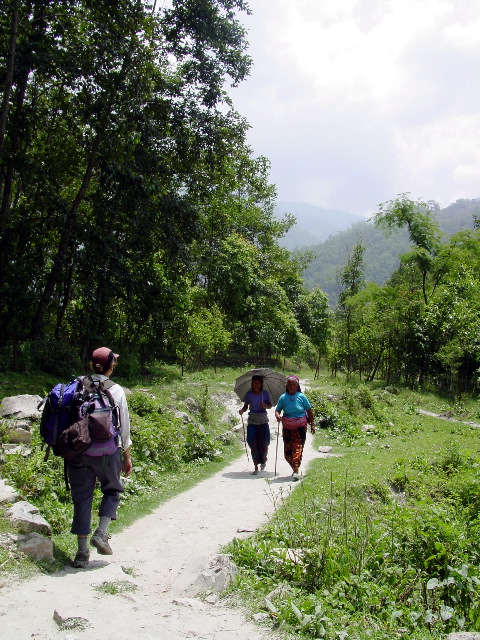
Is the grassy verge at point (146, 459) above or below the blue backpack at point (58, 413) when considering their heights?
below

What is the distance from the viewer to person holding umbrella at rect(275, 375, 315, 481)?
9758mm

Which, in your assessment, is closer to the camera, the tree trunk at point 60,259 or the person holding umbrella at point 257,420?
the person holding umbrella at point 257,420

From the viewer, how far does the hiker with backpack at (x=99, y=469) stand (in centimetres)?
511

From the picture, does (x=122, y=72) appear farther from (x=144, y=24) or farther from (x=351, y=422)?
(x=351, y=422)

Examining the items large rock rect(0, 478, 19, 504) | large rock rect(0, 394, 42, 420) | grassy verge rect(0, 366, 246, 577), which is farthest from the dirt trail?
large rock rect(0, 394, 42, 420)

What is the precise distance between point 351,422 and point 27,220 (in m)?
13.2

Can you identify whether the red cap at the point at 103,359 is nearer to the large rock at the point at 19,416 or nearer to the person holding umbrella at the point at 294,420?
the large rock at the point at 19,416

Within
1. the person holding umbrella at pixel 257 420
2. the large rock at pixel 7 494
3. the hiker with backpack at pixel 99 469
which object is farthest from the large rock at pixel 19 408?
the hiker with backpack at pixel 99 469

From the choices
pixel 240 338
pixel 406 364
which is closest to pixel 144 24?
pixel 240 338

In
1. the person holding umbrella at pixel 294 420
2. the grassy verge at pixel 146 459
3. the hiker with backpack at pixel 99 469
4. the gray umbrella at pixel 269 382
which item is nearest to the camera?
the hiker with backpack at pixel 99 469

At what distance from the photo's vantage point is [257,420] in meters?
10.6

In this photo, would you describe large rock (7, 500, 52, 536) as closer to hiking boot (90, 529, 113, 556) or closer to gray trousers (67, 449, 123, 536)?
gray trousers (67, 449, 123, 536)

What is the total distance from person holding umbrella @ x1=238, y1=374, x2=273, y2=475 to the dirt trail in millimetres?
2983

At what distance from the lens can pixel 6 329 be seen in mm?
18047
